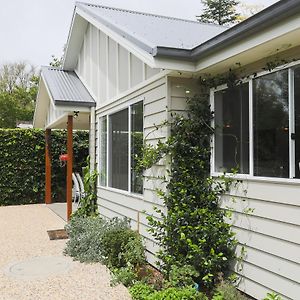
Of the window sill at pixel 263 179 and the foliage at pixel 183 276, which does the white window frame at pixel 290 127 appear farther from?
the foliage at pixel 183 276

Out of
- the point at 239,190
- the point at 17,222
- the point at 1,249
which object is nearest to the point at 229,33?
the point at 239,190

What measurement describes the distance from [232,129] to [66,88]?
5796 mm

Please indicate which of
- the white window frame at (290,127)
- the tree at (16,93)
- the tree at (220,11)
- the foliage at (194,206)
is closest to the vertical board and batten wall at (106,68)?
the foliage at (194,206)

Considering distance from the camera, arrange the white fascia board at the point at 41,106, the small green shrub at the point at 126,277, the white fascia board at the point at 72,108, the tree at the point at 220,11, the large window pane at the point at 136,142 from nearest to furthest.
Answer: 1. the small green shrub at the point at 126,277
2. the large window pane at the point at 136,142
3. the white fascia board at the point at 72,108
4. the white fascia board at the point at 41,106
5. the tree at the point at 220,11

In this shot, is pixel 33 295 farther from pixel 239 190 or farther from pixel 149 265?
pixel 239 190

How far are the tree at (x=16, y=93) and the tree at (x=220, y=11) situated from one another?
16.1 meters

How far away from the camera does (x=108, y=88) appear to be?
770cm

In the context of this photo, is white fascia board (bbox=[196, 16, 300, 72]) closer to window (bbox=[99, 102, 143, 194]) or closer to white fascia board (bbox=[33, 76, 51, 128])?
window (bbox=[99, 102, 143, 194])

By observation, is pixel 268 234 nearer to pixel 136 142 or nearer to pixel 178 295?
pixel 178 295

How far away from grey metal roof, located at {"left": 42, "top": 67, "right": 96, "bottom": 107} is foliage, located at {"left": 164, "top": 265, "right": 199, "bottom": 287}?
17.0ft

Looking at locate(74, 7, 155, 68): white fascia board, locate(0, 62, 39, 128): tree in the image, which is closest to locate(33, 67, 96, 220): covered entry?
locate(74, 7, 155, 68): white fascia board

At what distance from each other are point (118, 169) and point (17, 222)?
4.05m

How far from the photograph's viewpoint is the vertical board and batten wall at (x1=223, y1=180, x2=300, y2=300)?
352 centimetres

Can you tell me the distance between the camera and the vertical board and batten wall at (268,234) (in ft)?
11.5
